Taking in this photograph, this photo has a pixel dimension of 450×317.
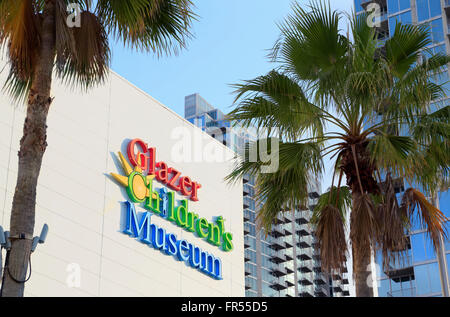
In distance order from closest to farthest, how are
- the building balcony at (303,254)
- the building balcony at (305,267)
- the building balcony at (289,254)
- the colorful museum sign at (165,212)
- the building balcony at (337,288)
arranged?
the colorful museum sign at (165,212) < the building balcony at (289,254) < the building balcony at (305,267) < the building balcony at (303,254) < the building balcony at (337,288)

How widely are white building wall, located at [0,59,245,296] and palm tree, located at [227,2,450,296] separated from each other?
698 inches

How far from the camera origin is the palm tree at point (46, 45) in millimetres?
9977

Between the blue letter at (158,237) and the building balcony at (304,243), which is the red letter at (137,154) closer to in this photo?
the blue letter at (158,237)

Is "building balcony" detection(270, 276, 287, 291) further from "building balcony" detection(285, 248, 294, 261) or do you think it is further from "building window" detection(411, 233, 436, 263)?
"building window" detection(411, 233, 436, 263)

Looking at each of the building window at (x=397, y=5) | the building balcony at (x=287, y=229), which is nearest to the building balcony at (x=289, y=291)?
the building balcony at (x=287, y=229)

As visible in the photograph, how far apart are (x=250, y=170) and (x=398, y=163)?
264cm

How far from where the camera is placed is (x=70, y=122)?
108 ft

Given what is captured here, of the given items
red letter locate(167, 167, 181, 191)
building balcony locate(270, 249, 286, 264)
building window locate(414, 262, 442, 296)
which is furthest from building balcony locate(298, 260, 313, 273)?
red letter locate(167, 167, 181, 191)

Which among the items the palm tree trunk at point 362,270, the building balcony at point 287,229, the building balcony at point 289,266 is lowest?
the palm tree trunk at point 362,270

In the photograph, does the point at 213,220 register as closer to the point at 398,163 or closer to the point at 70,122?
the point at 70,122

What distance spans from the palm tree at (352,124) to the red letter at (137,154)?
76.5 ft

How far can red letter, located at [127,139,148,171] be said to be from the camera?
3644 centimetres

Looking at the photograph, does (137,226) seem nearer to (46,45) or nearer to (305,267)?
(46,45)
